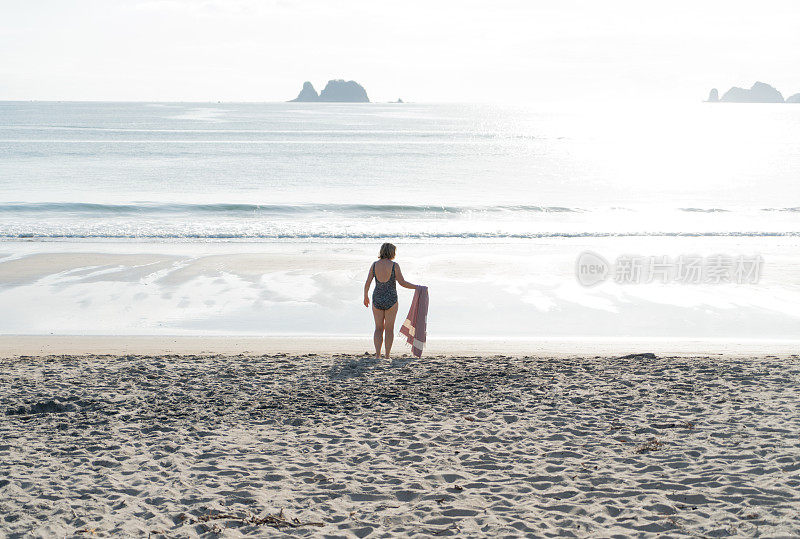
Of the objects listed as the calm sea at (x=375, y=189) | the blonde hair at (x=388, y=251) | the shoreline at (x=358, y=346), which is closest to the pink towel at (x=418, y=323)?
the shoreline at (x=358, y=346)

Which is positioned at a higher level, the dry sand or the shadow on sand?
the shadow on sand

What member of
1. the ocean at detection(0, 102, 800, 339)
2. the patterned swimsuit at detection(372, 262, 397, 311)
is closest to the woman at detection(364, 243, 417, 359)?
the patterned swimsuit at detection(372, 262, 397, 311)

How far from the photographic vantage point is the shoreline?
9.55m

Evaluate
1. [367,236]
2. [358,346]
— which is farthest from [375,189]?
[358,346]

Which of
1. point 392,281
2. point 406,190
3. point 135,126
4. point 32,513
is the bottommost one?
point 32,513

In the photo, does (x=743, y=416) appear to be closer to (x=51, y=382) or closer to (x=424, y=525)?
(x=424, y=525)

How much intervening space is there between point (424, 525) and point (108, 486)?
7.88 feet

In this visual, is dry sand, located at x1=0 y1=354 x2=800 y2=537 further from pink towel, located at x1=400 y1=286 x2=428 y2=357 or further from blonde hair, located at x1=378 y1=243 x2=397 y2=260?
blonde hair, located at x1=378 y1=243 x2=397 y2=260

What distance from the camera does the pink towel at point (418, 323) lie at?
893cm

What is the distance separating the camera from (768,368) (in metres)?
8.02

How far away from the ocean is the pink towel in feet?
6.77

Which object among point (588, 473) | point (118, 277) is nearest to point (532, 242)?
point (118, 277)

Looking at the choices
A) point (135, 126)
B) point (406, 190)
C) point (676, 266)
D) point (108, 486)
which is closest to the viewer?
point (108, 486)

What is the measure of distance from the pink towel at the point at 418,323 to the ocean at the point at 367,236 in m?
2.06
